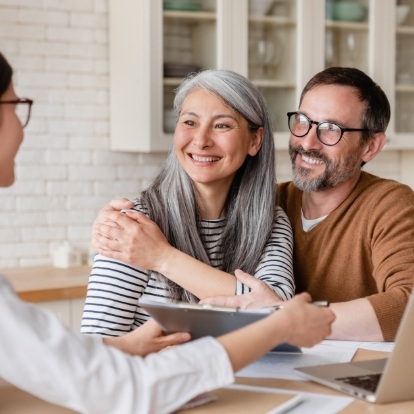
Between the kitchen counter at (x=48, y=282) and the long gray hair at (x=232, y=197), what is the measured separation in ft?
3.84

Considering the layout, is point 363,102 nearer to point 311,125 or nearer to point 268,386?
point 311,125

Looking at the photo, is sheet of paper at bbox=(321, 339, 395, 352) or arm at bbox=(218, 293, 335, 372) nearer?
arm at bbox=(218, 293, 335, 372)

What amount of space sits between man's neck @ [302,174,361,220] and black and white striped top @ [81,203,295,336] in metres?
0.24

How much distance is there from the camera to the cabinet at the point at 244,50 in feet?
13.2

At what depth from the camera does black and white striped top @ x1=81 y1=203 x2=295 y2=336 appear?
2.28m

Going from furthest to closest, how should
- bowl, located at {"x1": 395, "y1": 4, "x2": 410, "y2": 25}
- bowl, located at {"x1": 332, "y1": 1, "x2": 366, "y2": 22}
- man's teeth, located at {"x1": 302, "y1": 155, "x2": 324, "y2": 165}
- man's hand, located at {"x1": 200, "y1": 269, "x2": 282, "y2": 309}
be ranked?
bowl, located at {"x1": 395, "y1": 4, "x2": 410, "y2": 25} < bowl, located at {"x1": 332, "y1": 1, "x2": 366, "y2": 22} < man's teeth, located at {"x1": 302, "y1": 155, "x2": 324, "y2": 165} < man's hand, located at {"x1": 200, "y1": 269, "x2": 282, "y2": 309}

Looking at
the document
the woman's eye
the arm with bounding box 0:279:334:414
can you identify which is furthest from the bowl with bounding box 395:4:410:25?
the arm with bounding box 0:279:334:414

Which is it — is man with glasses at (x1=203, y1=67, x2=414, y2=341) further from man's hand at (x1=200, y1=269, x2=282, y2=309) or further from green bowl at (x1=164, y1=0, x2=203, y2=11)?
green bowl at (x1=164, y1=0, x2=203, y2=11)

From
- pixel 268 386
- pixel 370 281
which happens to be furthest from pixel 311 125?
pixel 268 386

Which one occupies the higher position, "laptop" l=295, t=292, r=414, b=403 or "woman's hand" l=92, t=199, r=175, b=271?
"woman's hand" l=92, t=199, r=175, b=271

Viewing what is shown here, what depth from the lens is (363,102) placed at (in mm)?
2707

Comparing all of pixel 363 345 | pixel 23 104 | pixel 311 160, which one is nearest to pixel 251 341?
pixel 363 345

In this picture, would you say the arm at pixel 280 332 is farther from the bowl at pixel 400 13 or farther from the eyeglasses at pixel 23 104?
Result: the bowl at pixel 400 13

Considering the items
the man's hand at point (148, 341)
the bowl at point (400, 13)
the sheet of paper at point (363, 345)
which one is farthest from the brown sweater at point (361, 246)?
the bowl at point (400, 13)
